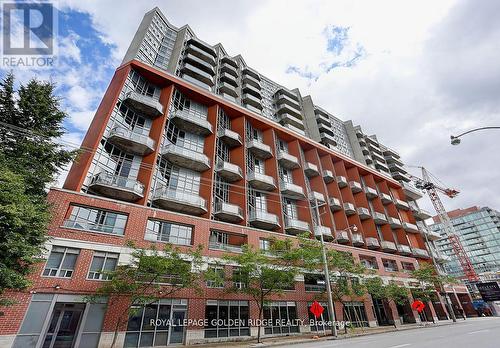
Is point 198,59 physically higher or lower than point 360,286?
higher

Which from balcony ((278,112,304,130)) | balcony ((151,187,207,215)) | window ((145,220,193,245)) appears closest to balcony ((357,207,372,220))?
balcony ((278,112,304,130))

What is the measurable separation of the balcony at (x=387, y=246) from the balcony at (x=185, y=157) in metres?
29.7

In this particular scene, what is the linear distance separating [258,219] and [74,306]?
16445 millimetres

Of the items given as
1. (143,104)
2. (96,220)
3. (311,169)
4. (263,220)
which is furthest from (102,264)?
(311,169)

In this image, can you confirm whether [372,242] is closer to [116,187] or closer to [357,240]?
[357,240]

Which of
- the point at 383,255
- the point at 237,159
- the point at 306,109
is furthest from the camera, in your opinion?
the point at 306,109

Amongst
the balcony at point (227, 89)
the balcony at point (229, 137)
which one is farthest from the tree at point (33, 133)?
the balcony at point (227, 89)

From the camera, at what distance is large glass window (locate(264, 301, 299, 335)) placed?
21.6 metres

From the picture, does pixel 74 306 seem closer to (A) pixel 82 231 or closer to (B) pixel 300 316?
(A) pixel 82 231

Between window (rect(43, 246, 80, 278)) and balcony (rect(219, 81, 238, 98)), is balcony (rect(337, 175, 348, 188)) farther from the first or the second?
window (rect(43, 246, 80, 278))

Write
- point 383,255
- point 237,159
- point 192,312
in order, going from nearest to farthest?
1. point 192,312
2. point 237,159
3. point 383,255

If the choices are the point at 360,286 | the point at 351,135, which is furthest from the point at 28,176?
the point at 351,135

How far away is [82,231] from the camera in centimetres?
1645

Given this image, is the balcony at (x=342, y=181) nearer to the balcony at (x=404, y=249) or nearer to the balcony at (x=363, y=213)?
the balcony at (x=363, y=213)
